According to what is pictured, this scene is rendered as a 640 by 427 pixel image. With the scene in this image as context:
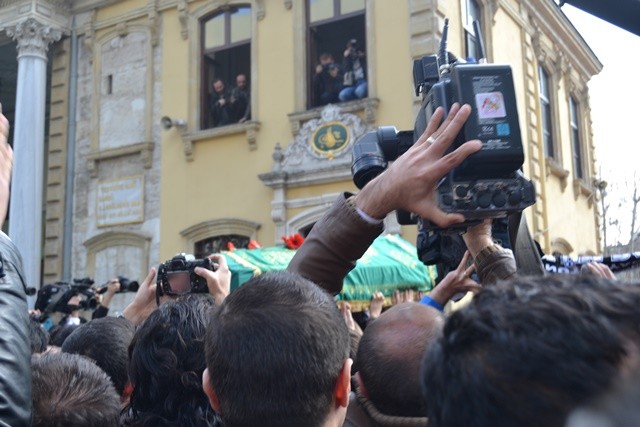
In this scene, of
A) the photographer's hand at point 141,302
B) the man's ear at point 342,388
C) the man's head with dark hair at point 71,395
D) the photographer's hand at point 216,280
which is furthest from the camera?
the photographer's hand at point 141,302

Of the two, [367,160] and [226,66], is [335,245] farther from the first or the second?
[226,66]

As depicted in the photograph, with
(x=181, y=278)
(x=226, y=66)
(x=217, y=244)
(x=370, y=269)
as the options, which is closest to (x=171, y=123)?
(x=226, y=66)

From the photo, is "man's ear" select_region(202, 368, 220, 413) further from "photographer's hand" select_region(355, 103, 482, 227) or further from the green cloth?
the green cloth

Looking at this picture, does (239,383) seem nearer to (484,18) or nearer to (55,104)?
(484,18)

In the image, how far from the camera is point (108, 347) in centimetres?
310

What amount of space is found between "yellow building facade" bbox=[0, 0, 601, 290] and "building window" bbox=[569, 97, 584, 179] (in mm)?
2316

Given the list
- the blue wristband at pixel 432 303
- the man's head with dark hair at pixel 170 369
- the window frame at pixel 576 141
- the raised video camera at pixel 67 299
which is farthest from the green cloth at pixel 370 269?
the window frame at pixel 576 141

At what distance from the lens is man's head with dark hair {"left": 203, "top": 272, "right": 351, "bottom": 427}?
1.60 m

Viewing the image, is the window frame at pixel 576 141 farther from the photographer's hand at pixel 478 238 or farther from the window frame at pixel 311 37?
the photographer's hand at pixel 478 238

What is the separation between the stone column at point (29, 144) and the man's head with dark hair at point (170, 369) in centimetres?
1216

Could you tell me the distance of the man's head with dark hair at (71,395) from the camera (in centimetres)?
196

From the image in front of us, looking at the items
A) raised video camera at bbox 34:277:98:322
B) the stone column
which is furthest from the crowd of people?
the stone column

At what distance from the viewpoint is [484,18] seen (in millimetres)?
14203

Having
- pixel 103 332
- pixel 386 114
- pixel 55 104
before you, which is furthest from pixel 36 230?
pixel 103 332
